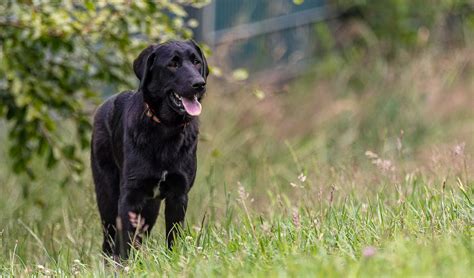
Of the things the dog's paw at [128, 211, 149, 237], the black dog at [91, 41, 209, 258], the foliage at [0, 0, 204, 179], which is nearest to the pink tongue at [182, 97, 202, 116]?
the black dog at [91, 41, 209, 258]

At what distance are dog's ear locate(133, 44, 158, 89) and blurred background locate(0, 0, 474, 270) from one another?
86 centimetres

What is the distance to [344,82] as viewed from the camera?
12.2 m

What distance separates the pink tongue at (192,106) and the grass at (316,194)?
52cm

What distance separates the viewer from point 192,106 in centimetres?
541

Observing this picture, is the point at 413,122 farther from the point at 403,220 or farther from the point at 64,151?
the point at 403,220

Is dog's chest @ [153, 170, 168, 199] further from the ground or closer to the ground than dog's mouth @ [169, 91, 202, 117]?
closer to the ground

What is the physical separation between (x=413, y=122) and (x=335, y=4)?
479 cm

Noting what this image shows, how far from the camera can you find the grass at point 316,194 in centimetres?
457

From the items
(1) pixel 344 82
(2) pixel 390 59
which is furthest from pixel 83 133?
(2) pixel 390 59

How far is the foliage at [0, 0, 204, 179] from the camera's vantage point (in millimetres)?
7027

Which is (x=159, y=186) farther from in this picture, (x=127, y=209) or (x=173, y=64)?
(x=173, y=64)

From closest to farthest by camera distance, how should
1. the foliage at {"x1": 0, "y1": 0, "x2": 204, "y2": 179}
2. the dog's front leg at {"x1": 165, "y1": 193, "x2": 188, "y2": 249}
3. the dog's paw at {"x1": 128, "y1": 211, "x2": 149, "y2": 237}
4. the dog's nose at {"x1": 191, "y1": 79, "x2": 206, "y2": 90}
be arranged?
the dog's paw at {"x1": 128, "y1": 211, "x2": 149, "y2": 237} < the dog's nose at {"x1": 191, "y1": 79, "x2": 206, "y2": 90} < the dog's front leg at {"x1": 165, "y1": 193, "x2": 188, "y2": 249} < the foliage at {"x1": 0, "y1": 0, "x2": 204, "y2": 179}

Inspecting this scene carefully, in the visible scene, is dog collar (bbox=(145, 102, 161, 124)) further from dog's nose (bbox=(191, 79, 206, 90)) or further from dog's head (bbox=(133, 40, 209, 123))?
dog's nose (bbox=(191, 79, 206, 90))

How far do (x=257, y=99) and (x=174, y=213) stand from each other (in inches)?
208
